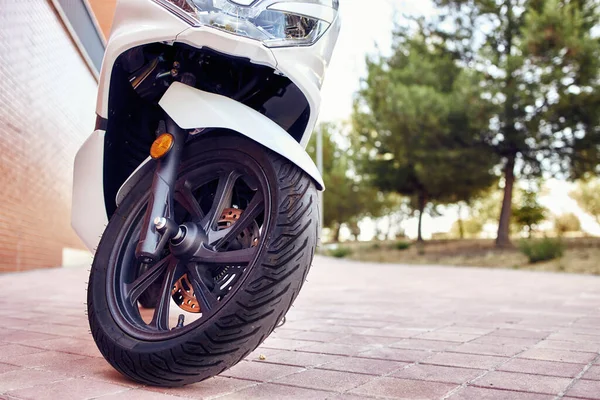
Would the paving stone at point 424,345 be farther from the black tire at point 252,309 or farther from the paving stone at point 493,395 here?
the black tire at point 252,309

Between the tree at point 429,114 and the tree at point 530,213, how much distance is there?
237 cm

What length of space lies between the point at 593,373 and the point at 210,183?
1516 millimetres

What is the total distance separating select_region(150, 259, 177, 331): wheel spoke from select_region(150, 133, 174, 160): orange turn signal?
1.18 feet

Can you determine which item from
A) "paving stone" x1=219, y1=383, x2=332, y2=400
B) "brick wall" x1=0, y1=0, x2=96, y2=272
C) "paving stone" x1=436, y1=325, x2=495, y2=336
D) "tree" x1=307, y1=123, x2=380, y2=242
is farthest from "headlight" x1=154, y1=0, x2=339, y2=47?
"tree" x1=307, y1=123, x2=380, y2=242

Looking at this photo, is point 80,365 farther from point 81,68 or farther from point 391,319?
point 81,68

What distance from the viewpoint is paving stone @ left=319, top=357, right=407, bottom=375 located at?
6.75 feet

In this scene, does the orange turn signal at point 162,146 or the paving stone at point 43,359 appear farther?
the paving stone at point 43,359

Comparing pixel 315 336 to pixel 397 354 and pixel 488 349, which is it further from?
pixel 488 349

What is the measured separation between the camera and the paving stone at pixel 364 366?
2059mm

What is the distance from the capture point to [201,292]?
1795mm

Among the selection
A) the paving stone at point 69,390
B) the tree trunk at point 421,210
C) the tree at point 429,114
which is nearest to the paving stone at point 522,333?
the paving stone at point 69,390

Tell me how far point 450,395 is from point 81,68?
401 inches

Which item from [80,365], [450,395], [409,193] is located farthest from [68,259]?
[409,193]

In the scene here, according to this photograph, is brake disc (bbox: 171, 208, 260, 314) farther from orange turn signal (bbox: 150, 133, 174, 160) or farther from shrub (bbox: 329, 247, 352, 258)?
shrub (bbox: 329, 247, 352, 258)
